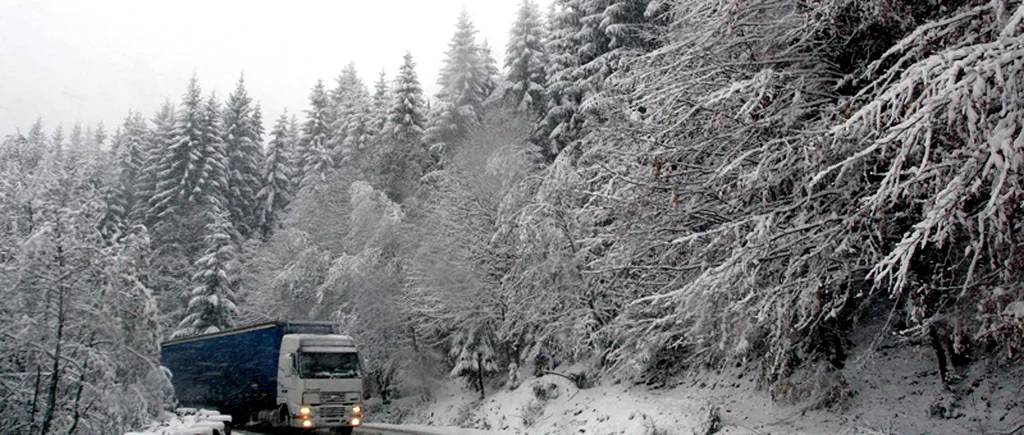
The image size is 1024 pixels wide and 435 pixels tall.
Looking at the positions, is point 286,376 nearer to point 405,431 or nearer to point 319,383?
point 319,383

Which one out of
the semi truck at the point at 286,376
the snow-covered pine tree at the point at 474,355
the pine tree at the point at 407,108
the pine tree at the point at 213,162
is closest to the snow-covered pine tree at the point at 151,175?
the pine tree at the point at 213,162

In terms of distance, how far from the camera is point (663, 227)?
10758 millimetres

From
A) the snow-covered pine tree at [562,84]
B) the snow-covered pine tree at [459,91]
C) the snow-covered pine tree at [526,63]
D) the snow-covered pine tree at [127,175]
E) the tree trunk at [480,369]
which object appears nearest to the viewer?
the tree trunk at [480,369]

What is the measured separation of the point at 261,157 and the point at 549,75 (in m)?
32.6

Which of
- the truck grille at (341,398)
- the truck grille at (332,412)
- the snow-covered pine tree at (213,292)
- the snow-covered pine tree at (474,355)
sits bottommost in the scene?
the truck grille at (332,412)

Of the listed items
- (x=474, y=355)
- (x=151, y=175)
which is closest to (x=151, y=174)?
(x=151, y=175)

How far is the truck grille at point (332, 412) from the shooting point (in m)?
16.6

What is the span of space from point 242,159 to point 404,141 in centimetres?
2079

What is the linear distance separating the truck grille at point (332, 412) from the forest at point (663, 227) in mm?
4361

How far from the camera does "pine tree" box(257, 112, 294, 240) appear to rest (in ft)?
147

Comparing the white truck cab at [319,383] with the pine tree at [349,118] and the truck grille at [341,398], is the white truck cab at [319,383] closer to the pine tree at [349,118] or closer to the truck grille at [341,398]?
the truck grille at [341,398]

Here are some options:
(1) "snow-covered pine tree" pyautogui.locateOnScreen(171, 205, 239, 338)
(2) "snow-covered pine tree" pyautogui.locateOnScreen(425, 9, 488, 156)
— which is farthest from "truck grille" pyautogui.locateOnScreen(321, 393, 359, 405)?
(1) "snow-covered pine tree" pyautogui.locateOnScreen(171, 205, 239, 338)

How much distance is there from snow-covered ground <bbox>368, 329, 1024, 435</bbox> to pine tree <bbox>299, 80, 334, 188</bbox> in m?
25.3

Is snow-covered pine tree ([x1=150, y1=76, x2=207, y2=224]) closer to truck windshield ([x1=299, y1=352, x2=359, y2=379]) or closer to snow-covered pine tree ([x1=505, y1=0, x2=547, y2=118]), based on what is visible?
snow-covered pine tree ([x1=505, y1=0, x2=547, y2=118])
